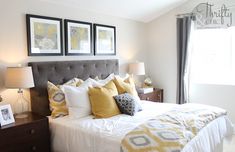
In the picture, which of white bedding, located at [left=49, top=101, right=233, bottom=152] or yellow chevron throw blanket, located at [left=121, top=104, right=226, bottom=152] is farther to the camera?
white bedding, located at [left=49, top=101, right=233, bottom=152]

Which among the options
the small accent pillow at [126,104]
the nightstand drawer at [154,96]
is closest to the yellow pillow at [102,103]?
the small accent pillow at [126,104]

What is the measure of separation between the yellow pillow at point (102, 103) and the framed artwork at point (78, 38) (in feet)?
2.78

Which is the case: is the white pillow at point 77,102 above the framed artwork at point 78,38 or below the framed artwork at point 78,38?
below

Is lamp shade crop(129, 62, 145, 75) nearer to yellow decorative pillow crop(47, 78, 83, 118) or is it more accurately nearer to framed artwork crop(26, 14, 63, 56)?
framed artwork crop(26, 14, 63, 56)

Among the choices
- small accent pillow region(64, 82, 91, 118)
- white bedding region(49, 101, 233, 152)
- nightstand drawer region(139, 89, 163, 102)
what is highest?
small accent pillow region(64, 82, 91, 118)

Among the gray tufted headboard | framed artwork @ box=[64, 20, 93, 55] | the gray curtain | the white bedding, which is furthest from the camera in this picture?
the gray curtain

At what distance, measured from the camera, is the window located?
168 inches

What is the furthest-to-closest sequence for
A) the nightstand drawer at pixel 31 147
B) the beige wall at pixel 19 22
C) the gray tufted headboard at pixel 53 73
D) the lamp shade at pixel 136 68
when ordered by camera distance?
the lamp shade at pixel 136 68 < the gray tufted headboard at pixel 53 73 < the beige wall at pixel 19 22 < the nightstand drawer at pixel 31 147

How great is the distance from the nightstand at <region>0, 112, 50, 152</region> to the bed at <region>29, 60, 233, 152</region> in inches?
4.8

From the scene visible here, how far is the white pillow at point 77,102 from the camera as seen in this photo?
2.75 metres

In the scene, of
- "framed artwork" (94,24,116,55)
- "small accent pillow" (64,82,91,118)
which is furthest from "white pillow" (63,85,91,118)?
"framed artwork" (94,24,116,55)

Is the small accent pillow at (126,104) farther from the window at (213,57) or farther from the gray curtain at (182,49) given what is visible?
the window at (213,57)

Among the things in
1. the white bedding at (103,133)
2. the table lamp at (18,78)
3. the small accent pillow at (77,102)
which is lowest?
the white bedding at (103,133)

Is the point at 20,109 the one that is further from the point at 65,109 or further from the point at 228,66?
the point at 228,66
